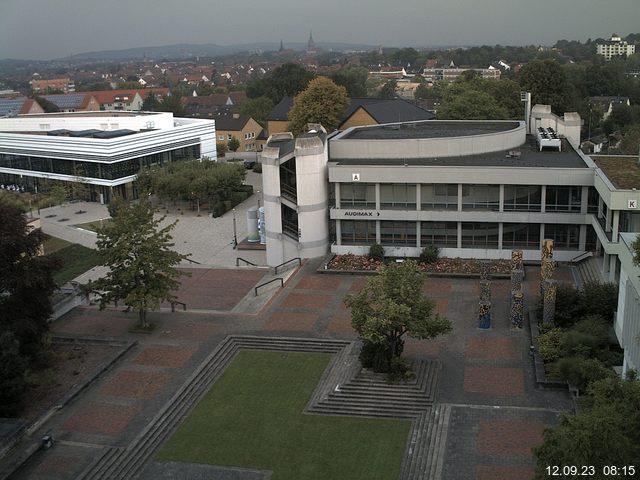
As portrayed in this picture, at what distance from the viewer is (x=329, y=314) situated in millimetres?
32094

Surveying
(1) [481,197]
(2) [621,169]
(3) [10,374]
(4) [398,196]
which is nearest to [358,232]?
(4) [398,196]

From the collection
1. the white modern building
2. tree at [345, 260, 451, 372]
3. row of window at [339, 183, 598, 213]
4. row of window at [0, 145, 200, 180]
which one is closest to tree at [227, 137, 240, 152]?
the white modern building

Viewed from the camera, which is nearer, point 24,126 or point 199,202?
point 199,202

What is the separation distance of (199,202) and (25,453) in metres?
39.5

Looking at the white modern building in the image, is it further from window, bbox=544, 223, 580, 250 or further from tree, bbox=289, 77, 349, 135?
window, bbox=544, 223, 580, 250

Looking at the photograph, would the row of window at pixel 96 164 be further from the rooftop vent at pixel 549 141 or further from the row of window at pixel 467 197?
the rooftop vent at pixel 549 141

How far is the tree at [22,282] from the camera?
26812mm

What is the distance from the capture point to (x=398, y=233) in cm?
4000

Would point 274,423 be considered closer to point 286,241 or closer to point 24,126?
point 286,241

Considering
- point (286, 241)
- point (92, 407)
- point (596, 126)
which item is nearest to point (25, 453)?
point (92, 407)

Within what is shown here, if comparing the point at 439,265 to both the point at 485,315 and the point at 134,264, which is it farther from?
the point at 134,264

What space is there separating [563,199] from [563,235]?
1.97 metres

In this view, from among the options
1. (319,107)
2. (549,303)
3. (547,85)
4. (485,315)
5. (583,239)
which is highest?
(547,85)

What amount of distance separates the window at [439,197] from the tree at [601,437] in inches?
965
